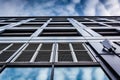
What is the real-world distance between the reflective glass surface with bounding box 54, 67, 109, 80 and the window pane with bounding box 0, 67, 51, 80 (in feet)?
1.15

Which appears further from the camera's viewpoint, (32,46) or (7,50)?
(32,46)

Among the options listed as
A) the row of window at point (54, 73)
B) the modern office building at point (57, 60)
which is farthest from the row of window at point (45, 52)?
the row of window at point (54, 73)

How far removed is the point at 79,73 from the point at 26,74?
1669 mm

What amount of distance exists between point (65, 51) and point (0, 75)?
3.57m

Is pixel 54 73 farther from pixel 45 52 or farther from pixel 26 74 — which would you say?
pixel 45 52

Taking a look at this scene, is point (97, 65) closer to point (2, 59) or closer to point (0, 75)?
point (0, 75)

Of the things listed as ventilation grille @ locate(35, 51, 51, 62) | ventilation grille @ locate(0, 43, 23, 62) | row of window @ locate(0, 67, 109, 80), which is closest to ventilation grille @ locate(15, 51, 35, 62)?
ventilation grille @ locate(35, 51, 51, 62)

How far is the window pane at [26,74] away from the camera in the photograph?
5371mm

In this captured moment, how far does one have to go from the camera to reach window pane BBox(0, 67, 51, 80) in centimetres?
537

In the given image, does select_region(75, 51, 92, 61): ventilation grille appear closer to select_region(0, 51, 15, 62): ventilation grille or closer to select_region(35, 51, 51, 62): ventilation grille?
select_region(35, 51, 51, 62): ventilation grille

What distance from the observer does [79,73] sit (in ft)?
18.9

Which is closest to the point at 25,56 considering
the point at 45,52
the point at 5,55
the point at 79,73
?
the point at 5,55

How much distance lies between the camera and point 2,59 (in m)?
7.13

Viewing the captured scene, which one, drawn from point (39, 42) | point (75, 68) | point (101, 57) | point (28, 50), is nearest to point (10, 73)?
point (75, 68)
